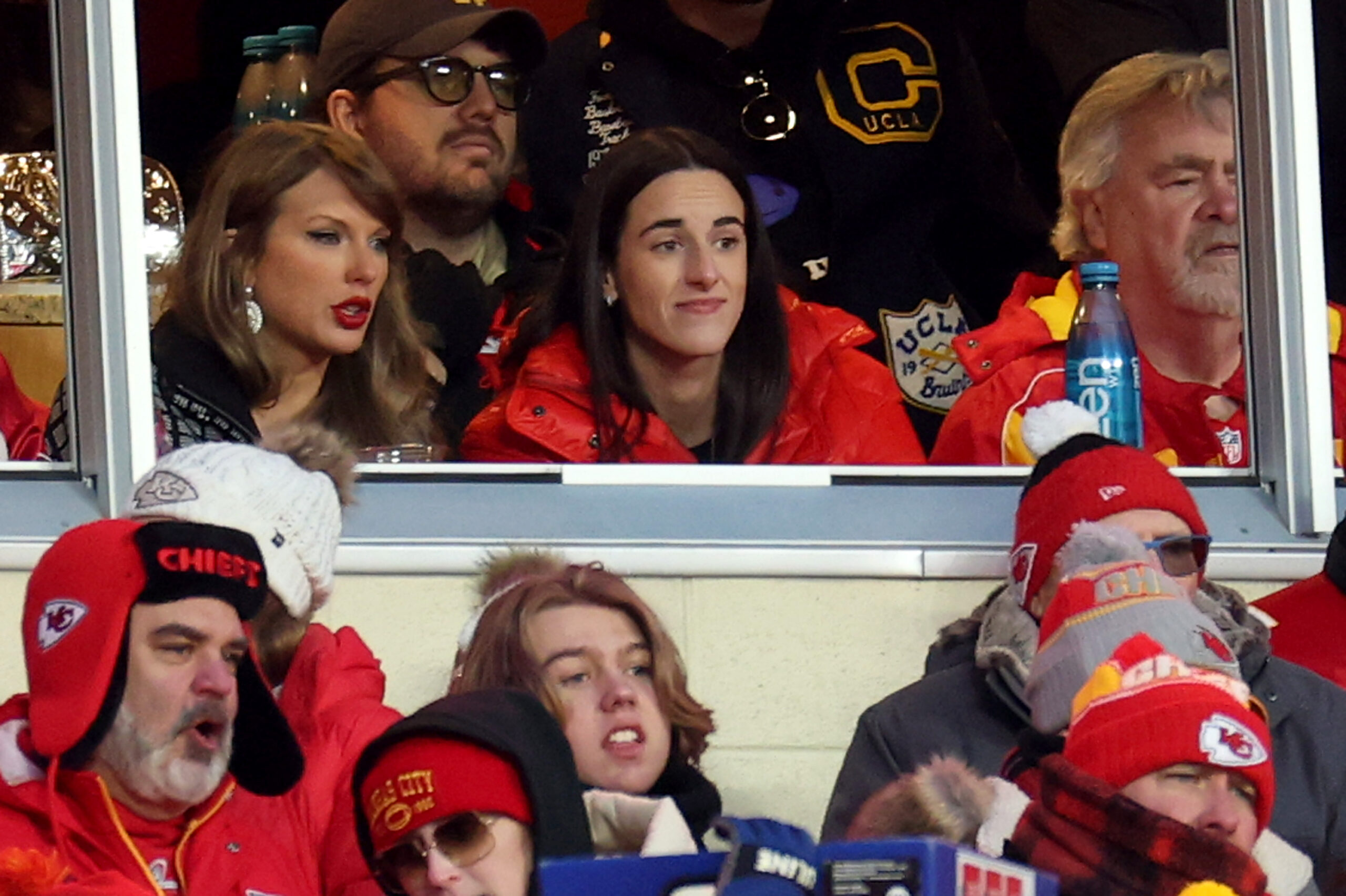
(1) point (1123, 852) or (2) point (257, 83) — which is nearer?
(1) point (1123, 852)

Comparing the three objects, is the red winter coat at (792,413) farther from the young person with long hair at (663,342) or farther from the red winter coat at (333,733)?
the red winter coat at (333,733)

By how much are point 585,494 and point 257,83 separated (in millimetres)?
1069

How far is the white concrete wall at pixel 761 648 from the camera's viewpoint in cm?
461

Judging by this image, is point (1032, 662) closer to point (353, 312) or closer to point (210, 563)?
point (210, 563)

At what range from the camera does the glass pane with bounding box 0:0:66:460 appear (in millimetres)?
4934

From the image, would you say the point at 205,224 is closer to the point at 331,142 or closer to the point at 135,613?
the point at 331,142

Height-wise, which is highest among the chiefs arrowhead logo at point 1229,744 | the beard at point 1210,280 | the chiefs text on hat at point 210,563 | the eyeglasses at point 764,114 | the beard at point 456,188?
the eyeglasses at point 764,114

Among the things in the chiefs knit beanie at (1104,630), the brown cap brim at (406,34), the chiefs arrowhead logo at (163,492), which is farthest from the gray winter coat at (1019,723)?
the brown cap brim at (406,34)

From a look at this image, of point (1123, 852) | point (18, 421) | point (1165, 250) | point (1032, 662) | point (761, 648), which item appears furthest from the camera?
point (1165, 250)

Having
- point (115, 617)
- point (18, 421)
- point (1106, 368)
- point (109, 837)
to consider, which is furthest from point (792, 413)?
point (109, 837)

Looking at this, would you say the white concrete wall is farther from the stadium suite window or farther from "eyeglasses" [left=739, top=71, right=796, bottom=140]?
"eyeglasses" [left=739, top=71, right=796, bottom=140]

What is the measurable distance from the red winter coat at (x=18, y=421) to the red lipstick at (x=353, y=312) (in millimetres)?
581

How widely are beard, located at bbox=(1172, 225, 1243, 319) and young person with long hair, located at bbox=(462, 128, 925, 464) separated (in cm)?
71

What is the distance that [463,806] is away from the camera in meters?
3.28
